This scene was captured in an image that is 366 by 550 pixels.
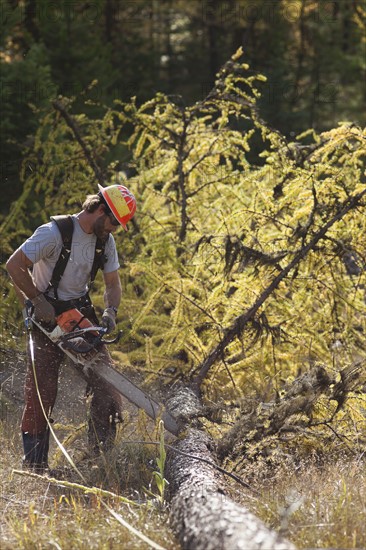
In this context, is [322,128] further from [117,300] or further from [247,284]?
[117,300]

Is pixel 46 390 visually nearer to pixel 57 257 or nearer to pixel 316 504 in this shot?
pixel 57 257

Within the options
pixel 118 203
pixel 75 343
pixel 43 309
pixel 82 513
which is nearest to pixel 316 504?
pixel 82 513

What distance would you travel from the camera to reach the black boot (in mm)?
5129

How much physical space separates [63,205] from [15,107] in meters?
2.68

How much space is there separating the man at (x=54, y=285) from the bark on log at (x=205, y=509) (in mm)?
783

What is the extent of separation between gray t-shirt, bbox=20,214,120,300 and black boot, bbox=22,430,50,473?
3.09ft

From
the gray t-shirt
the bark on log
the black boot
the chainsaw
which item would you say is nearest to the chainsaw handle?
the chainsaw

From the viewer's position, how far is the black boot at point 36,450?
5.13 metres

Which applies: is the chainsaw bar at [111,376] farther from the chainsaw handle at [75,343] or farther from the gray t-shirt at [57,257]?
the gray t-shirt at [57,257]

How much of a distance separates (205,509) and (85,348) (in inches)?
65.2

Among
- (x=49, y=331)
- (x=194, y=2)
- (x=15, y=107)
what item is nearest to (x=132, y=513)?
(x=49, y=331)

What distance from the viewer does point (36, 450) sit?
5.18 metres

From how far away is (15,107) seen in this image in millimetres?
10648

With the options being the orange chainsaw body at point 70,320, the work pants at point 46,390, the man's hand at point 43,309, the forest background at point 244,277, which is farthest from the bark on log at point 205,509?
the man's hand at point 43,309
